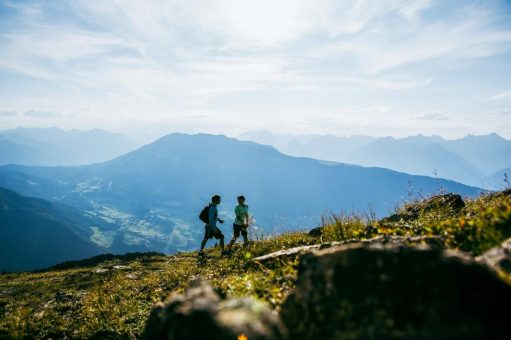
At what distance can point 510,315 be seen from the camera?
135 inches

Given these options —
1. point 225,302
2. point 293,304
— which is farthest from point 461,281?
point 225,302

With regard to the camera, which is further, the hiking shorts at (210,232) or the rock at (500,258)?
the hiking shorts at (210,232)

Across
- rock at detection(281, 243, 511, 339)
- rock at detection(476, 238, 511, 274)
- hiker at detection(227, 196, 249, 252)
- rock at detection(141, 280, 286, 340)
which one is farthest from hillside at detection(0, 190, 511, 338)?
hiker at detection(227, 196, 249, 252)

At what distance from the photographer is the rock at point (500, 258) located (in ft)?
16.4

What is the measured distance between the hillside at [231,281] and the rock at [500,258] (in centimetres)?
33

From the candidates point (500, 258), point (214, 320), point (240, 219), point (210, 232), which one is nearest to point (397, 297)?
point (214, 320)

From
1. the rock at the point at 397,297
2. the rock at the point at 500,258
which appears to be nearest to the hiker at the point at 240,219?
the rock at the point at 500,258

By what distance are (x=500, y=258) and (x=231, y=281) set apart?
6506mm

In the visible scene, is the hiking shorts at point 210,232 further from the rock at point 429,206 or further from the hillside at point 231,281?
the rock at point 429,206

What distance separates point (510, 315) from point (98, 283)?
63.8ft

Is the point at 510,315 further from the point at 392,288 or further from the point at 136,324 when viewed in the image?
the point at 136,324

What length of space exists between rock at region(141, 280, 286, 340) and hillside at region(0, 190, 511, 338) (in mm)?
826

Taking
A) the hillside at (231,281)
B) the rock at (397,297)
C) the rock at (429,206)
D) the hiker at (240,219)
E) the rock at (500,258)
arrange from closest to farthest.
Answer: the rock at (397,297) → the rock at (500,258) → the hillside at (231,281) → the rock at (429,206) → the hiker at (240,219)

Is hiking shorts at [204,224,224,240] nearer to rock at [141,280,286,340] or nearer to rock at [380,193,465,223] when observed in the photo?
rock at [380,193,465,223]
